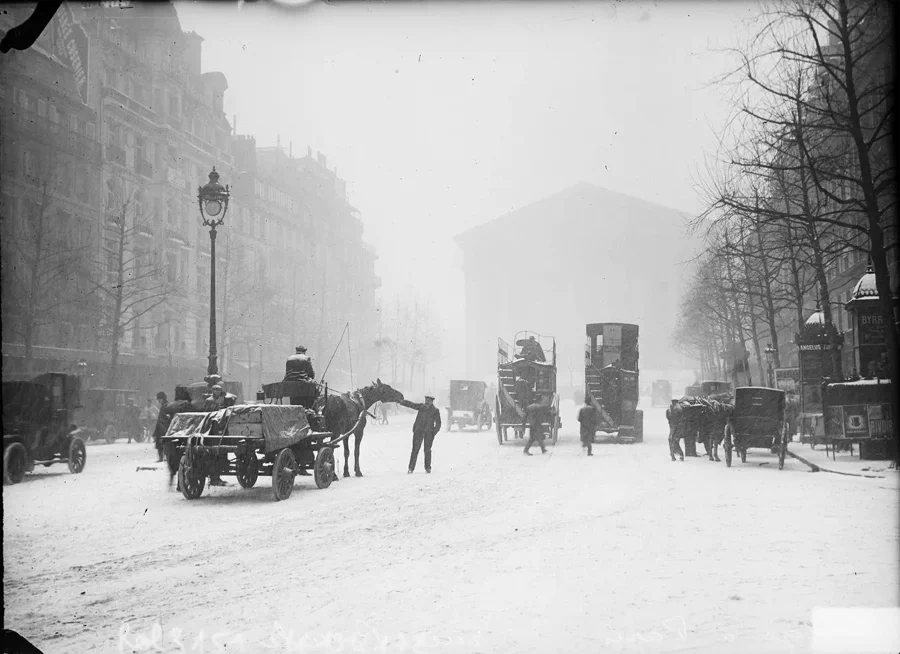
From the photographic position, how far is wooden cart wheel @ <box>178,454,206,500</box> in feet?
39.0

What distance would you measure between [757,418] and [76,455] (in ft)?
48.8

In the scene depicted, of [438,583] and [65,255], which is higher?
[65,255]

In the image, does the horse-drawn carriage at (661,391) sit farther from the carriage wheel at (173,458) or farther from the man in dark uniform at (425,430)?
the carriage wheel at (173,458)

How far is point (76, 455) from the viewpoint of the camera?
15383 mm

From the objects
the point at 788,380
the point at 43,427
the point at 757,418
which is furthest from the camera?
the point at 788,380

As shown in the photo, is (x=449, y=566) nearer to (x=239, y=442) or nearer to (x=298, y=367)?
(x=239, y=442)

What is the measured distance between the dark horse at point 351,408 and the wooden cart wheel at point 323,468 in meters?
0.84

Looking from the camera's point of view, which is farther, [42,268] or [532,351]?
[532,351]

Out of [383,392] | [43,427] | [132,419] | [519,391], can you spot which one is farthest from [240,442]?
[132,419]

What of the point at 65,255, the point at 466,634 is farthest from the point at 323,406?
the point at 466,634

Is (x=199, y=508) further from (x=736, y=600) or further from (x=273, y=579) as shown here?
(x=736, y=600)

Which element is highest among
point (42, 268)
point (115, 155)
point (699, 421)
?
point (115, 155)

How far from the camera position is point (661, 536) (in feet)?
27.5

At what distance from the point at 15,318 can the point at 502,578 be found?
8852 mm
